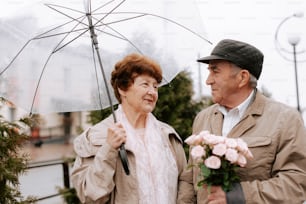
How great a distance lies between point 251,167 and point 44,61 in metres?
1.57

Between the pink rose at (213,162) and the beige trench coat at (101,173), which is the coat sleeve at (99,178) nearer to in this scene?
the beige trench coat at (101,173)

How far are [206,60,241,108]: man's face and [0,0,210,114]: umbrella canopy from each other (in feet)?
1.88

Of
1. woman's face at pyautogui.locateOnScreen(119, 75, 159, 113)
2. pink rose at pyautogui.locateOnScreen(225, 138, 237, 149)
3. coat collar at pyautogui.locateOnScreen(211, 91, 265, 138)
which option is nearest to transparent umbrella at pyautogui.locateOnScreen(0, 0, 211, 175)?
woman's face at pyautogui.locateOnScreen(119, 75, 159, 113)

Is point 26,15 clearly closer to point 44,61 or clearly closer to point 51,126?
point 44,61

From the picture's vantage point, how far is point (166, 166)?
10.8ft

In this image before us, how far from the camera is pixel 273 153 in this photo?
9.49 ft

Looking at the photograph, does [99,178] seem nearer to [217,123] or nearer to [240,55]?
[217,123]

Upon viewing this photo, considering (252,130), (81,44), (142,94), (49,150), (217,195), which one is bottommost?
(49,150)

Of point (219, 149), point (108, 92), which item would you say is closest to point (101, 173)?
point (108, 92)

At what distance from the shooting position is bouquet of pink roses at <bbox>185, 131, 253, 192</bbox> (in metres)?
2.59

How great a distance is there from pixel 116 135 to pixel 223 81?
740 millimetres

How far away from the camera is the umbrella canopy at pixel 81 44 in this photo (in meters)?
3.28

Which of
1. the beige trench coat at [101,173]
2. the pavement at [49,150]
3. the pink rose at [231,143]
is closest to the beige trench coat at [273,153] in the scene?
the pink rose at [231,143]

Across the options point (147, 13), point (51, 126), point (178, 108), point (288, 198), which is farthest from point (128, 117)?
point (51, 126)
